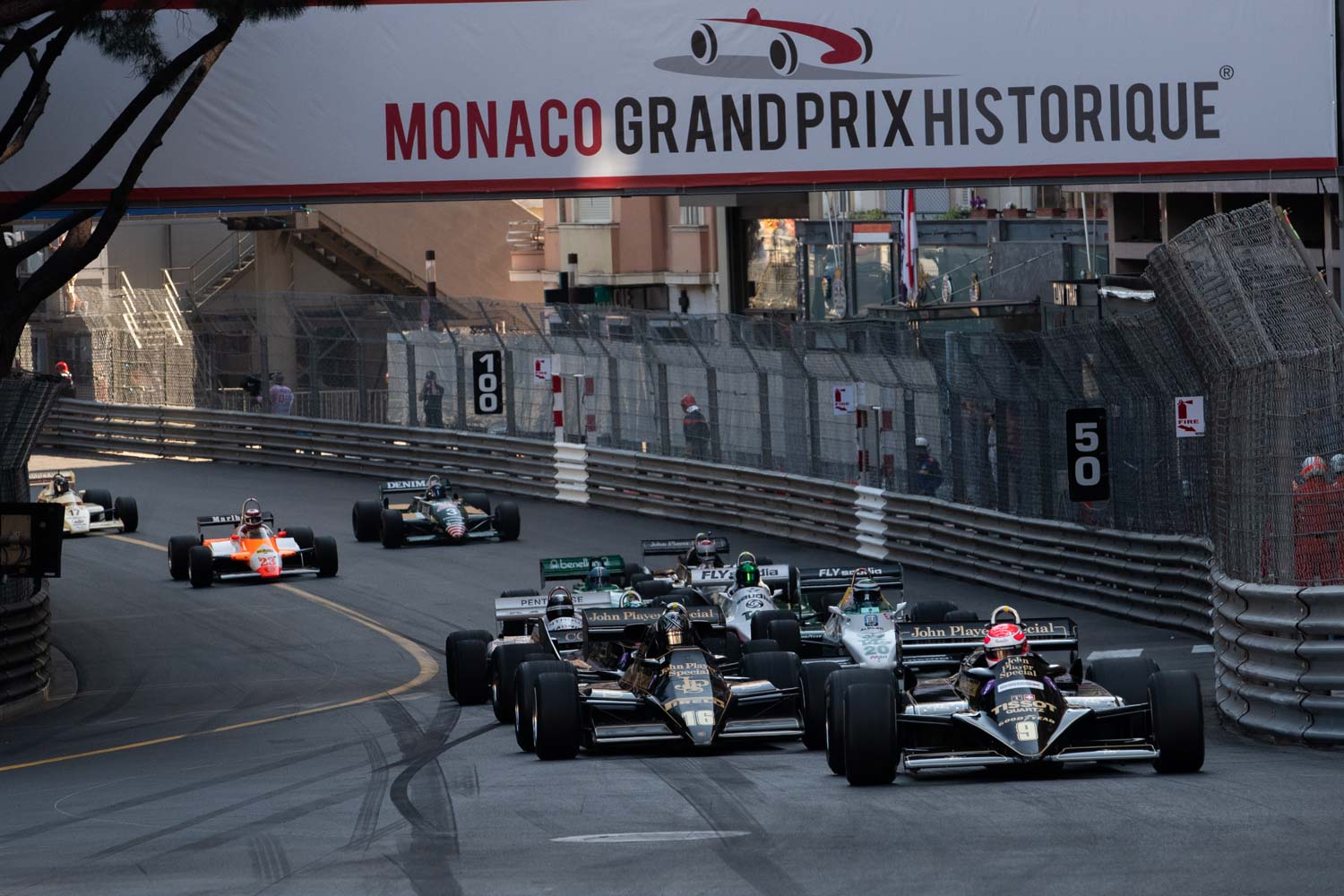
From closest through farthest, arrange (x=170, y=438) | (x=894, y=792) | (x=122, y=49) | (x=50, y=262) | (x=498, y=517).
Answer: (x=894, y=792)
(x=50, y=262)
(x=122, y=49)
(x=498, y=517)
(x=170, y=438)

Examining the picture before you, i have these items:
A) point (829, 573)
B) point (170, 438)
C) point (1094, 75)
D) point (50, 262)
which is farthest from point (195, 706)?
point (170, 438)

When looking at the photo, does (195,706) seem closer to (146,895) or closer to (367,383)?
(146,895)

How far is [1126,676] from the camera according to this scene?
1302 centimetres

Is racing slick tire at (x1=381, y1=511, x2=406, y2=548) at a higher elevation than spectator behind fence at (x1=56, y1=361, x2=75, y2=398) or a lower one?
lower

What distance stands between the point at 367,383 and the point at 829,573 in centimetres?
1745

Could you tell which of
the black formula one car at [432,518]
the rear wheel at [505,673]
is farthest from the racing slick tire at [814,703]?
the black formula one car at [432,518]

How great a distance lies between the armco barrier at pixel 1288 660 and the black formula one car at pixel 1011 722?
97 cm

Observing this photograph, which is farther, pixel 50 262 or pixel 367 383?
pixel 367 383

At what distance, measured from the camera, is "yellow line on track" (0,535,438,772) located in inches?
592

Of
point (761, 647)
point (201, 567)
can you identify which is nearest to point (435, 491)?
point (201, 567)

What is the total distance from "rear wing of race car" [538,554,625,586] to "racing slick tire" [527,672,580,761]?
5.27m

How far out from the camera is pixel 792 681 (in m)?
14.8

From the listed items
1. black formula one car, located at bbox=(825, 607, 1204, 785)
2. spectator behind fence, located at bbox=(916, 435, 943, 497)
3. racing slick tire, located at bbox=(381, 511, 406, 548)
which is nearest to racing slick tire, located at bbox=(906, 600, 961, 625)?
black formula one car, located at bbox=(825, 607, 1204, 785)

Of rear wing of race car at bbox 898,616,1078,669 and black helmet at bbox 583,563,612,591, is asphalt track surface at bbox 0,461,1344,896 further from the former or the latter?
black helmet at bbox 583,563,612,591
